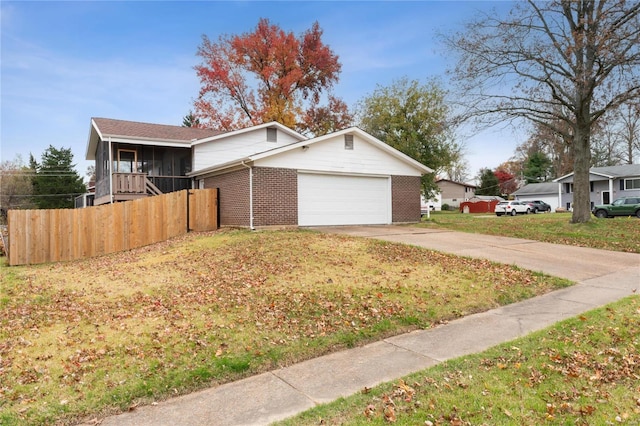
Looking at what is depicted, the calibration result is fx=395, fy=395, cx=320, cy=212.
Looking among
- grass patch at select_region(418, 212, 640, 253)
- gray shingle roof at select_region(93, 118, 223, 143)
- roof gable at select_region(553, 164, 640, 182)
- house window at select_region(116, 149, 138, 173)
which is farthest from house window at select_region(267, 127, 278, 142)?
roof gable at select_region(553, 164, 640, 182)

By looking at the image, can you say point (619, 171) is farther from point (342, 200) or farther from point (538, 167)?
point (342, 200)

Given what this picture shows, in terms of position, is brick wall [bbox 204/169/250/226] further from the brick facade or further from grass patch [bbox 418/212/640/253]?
grass patch [bbox 418/212/640/253]

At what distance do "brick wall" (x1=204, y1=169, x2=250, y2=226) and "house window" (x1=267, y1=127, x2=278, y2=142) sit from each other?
532 cm

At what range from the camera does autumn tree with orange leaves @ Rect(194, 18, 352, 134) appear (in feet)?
111

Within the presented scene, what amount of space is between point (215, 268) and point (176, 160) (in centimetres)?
1391

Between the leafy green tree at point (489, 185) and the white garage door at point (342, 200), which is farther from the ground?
the leafy green tree at point (489, 185)

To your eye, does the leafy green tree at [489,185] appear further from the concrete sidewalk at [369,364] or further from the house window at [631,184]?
the concrete sidewalk at [369,364]

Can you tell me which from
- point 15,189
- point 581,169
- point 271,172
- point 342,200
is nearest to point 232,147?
point 271,172

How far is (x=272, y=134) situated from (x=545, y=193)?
41.2 m

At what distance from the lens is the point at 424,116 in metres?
32.0

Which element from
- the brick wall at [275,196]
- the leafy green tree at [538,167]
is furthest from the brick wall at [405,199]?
the leafy green tree at [538,167]

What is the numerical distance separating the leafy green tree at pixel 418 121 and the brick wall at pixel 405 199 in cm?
1390

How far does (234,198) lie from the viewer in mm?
15469

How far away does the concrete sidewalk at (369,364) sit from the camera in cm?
348
